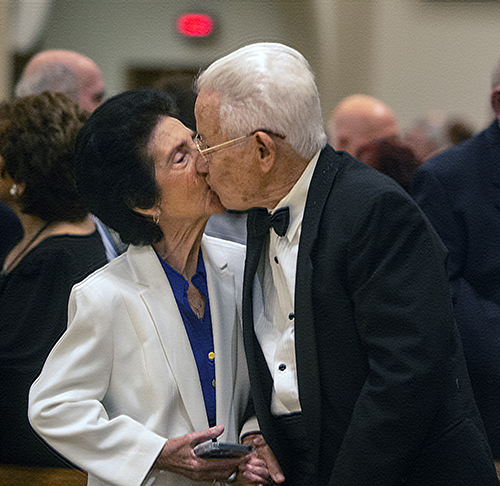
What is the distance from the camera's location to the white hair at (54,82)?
11.3 ft

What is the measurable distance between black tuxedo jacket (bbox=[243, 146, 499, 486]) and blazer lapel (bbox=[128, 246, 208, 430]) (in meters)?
0.32

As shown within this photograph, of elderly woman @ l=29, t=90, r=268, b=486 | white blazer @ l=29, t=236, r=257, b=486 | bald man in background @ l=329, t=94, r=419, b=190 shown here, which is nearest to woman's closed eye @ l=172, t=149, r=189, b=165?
elderly woman @ l=29, t=90, r=268, b=486

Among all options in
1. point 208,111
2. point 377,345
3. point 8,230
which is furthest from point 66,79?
point 377,345

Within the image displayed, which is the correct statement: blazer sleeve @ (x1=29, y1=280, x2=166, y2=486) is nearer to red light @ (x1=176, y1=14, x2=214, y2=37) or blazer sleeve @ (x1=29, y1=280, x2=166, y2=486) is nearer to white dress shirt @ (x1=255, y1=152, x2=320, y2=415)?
white dress shirt @ (x1=255, y1=152, x2=320, y2=415)

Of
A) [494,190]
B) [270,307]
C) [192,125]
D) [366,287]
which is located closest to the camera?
[366,287]

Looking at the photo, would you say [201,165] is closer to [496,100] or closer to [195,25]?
[496,100]

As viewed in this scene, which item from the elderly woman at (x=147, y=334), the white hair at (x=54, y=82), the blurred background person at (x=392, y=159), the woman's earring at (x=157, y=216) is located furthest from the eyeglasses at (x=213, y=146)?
the white hair at (x=54, y=82)

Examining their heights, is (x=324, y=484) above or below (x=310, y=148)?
below

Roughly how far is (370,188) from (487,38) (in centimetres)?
378

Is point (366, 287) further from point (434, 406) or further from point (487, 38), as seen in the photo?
point (487, 38)

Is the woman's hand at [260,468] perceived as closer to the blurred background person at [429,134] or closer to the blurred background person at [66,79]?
the blurred background person at [66,79]

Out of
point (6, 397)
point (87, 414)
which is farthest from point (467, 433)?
point (6, 397)

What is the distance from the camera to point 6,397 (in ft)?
8.04

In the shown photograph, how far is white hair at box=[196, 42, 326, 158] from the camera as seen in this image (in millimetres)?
1682
